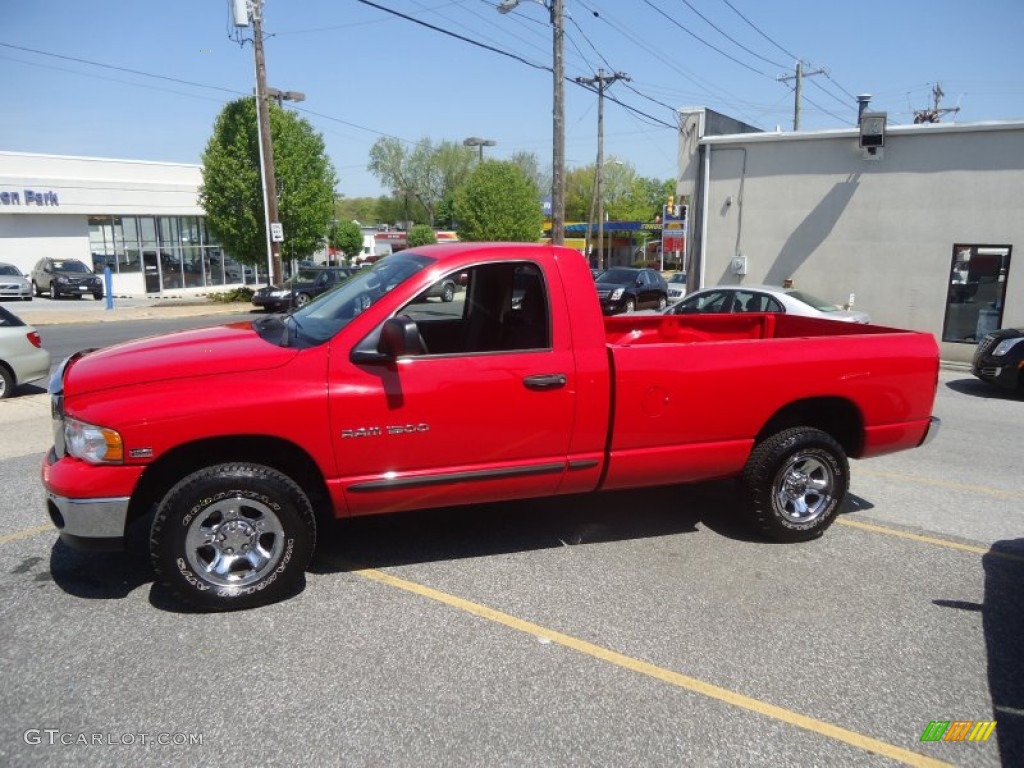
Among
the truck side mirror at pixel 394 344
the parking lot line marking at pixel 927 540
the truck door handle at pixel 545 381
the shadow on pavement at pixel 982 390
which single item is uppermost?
the truck side mirror at pixel 394 344

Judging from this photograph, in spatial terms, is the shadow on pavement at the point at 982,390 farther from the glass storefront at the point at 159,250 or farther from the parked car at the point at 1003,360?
the glass storefront at the point at 159,250

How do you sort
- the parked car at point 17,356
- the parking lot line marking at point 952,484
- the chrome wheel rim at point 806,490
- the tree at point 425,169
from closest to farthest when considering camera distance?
the chrome wheel rim at point 806,490 < the parking lot line marking at point 952,484 < the parked car at point 17,356 < the tree at point 425,169

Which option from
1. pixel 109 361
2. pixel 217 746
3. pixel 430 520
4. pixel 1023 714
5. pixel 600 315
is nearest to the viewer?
pixel 217 746

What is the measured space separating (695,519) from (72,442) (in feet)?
13.0

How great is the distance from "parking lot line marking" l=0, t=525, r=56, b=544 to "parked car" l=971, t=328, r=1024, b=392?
11.5 metres

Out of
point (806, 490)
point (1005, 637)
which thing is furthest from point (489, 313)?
point (1005, 637)

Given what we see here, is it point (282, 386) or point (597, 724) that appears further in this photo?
point (282, 386)

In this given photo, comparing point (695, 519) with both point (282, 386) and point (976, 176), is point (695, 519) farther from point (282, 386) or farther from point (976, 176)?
point (976, 176)

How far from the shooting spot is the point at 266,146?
26.2 meters

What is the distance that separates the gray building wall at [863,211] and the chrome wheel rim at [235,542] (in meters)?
14.6

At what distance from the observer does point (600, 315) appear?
4.47 metres

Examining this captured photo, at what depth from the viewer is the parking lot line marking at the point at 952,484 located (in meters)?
6.32

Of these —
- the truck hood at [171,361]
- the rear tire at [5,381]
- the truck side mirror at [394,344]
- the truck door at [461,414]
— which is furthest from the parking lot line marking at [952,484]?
the rear tire at [5,381]

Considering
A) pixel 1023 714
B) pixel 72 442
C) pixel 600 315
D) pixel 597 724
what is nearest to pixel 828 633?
pixel 1023 714
